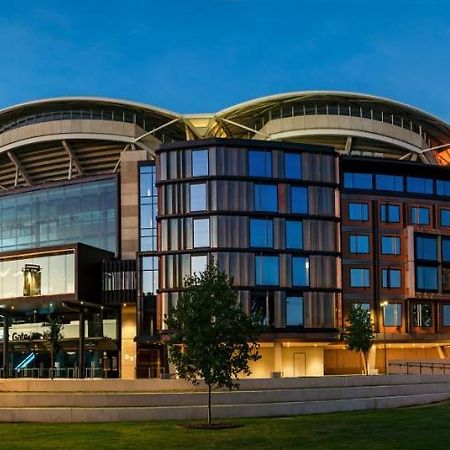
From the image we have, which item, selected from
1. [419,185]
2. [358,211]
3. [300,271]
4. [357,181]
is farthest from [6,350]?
[419,185]

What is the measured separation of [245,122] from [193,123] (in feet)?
19.3

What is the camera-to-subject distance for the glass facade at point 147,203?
233ft

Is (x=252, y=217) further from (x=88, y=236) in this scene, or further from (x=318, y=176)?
(x=88, y=236)

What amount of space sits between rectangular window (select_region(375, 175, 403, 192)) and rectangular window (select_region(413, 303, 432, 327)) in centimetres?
1010

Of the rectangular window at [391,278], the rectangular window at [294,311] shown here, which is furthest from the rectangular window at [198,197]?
the rectangular window at [391,278]

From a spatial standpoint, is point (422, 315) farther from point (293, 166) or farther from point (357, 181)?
point (293, 166)

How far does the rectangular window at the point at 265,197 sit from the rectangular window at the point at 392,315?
46.0ft

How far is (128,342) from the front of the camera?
236 ft

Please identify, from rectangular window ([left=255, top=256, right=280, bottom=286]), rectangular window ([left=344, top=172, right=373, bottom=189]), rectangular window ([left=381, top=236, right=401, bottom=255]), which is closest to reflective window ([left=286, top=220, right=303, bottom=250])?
rectangular window ([left=255, top=256, right=280, bottom=286])

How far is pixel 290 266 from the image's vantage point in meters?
63.9

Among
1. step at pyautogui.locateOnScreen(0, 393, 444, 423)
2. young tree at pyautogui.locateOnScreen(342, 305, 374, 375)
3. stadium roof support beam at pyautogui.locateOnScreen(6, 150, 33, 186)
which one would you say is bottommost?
step at pyautogui.locateOnScreen(0, 393, 444, 423)

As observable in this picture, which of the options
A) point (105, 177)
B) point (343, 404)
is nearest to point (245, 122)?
point (105, 177)

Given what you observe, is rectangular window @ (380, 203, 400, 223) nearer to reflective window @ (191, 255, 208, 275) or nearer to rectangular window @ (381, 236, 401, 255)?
rectangular window @ (381, 236, 401, 255)

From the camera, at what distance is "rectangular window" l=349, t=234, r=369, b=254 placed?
69.6m
